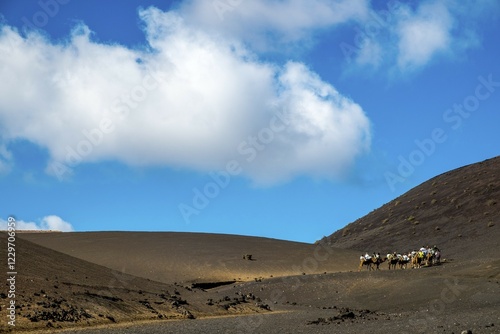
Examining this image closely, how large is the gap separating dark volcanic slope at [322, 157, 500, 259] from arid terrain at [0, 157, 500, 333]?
402mm

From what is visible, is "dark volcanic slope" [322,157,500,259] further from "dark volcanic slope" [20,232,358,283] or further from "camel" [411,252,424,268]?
"camel" [411,252,424,268]

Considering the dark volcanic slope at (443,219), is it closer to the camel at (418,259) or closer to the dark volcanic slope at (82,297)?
the camel at (418,259)

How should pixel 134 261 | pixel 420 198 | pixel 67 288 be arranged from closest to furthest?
1. pixel 67 288
2. pixel 134 261
3. pixel 420 198

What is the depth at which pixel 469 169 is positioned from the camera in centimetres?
11269

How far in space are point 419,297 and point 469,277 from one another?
19.2ft

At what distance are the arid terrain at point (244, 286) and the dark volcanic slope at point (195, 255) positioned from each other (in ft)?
0.43

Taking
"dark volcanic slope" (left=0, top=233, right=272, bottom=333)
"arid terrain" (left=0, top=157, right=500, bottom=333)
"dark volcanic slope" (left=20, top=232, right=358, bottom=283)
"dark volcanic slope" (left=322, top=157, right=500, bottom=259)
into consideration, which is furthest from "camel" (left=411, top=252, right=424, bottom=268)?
"dark volcanic slope" (left=0, top=233, right=272, bottom=333)

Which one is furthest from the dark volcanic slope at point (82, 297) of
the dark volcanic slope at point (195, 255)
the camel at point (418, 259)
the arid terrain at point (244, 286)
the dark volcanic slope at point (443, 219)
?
the dark volcanic slope at point (443, 219)

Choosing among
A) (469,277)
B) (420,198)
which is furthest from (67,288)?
(420,198)

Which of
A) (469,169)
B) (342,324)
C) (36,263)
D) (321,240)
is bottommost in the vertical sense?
(342,324)

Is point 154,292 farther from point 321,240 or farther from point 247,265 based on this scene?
point 321,240

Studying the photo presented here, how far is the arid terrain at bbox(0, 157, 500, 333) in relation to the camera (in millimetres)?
25109

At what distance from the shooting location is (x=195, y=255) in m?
62.5

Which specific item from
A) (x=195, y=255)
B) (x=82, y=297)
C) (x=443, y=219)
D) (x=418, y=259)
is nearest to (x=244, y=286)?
(x=418, y=259)
